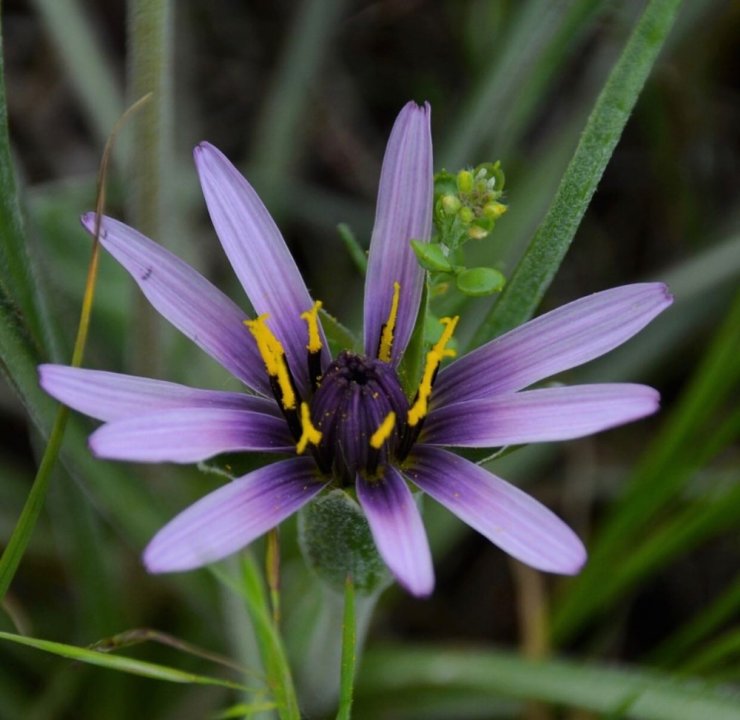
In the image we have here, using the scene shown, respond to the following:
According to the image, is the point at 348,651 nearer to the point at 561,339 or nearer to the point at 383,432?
the point at 383,432

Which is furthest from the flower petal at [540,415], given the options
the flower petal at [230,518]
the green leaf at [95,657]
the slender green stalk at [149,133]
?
the slender green stalk at [149,133]

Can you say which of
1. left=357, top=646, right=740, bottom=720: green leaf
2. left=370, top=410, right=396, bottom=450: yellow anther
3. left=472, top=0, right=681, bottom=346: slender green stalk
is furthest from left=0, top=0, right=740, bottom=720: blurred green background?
left=370, top=410, right=396, bottom=450: yellow anther

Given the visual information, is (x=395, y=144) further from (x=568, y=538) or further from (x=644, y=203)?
(x=644, y=203)

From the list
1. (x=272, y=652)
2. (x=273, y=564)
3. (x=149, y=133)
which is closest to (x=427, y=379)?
(x=273, y=564)

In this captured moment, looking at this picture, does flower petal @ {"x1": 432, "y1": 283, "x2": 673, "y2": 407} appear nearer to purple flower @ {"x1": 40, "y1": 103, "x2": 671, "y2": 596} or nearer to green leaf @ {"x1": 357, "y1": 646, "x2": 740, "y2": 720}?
purple flower @ {"x1": 40, "y1": 103, "x2": 671, "y2": 596}

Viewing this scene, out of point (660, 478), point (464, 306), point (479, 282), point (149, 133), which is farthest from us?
point (660, 478)

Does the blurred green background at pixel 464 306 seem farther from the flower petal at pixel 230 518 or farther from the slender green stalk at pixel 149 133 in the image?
the flower petal at pixel 230 518
